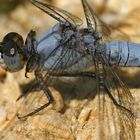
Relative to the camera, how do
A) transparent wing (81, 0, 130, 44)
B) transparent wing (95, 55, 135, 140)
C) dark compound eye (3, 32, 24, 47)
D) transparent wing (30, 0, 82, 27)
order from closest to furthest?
transparent wing (95, 55, 135, 140)
dark compound eye (3, 32, 24, 47)
transparent wing (30, 0, 82, 27)
transparent wing (81, 0, 130, 44)

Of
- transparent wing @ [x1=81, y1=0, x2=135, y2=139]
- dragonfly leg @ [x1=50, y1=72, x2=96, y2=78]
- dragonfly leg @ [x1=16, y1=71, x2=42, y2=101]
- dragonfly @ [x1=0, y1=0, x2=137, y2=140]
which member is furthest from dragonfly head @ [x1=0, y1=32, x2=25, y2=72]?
transparent wing @ [x1=81, y1=0, x2=135, y2=139]

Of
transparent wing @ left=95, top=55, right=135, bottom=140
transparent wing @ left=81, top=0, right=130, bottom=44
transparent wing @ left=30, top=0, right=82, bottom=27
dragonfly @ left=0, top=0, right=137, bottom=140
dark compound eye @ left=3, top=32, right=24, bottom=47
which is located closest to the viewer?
transparent wing @ left=95, top=55, right=135, bottom=140

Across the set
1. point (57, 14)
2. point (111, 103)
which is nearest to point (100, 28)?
point (57, 14)

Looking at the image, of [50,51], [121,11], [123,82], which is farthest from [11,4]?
[123,82]

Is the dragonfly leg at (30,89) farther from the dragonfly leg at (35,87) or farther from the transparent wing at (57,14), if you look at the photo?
the transparent wing at (57,14)

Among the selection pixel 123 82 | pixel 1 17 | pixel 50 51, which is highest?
pixel 1 17

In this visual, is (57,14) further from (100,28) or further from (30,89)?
(30,89)

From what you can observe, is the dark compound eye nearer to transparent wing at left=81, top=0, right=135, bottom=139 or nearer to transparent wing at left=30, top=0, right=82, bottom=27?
transparent wing at left=30, top=0, right=82, bottom=27

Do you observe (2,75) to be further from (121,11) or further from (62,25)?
(121,11)
